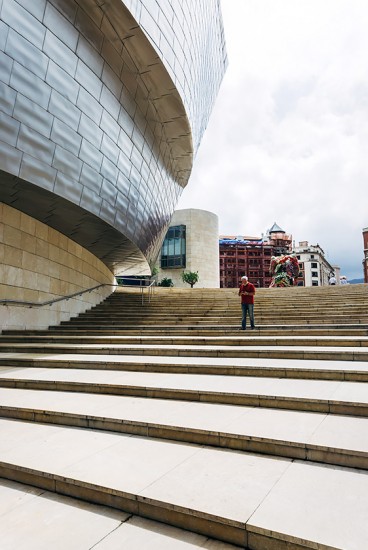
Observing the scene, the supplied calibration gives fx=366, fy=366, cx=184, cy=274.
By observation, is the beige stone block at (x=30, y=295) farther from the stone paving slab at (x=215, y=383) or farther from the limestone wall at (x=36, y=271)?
the stone paving slab at (x=215, y=383)

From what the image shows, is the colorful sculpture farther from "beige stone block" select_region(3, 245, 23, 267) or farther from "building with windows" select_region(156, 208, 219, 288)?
"building with windows" select_region(156, 208, 219, 288)

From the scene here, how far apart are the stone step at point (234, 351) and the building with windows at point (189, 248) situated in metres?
48.7

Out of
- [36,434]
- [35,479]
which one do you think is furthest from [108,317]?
[35,479]

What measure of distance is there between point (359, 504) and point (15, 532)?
204 cm

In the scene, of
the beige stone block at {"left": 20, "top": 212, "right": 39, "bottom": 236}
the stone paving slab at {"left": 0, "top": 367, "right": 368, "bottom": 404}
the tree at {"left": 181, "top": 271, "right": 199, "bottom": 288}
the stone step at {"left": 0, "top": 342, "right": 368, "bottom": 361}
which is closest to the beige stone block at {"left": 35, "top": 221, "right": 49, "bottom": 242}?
the beige stone block at {"left": 20, "top": 212, "right": 39, "bottom": 236}

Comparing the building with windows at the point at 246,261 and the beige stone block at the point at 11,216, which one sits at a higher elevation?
the building with windows at the point at 246,261

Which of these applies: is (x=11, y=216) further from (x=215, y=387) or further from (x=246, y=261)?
(x=246, y=261)

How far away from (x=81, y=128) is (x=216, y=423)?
27.8 ft

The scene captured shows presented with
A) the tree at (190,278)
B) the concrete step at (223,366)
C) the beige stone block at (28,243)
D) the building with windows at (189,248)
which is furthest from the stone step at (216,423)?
the building with windows at (189,248)

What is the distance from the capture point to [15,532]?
7.20 feet

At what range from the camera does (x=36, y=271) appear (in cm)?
1108

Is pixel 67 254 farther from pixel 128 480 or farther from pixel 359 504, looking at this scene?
pixel 359 504

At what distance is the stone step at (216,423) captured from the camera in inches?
109

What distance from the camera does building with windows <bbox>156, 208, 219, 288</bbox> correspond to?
56.7 metres
